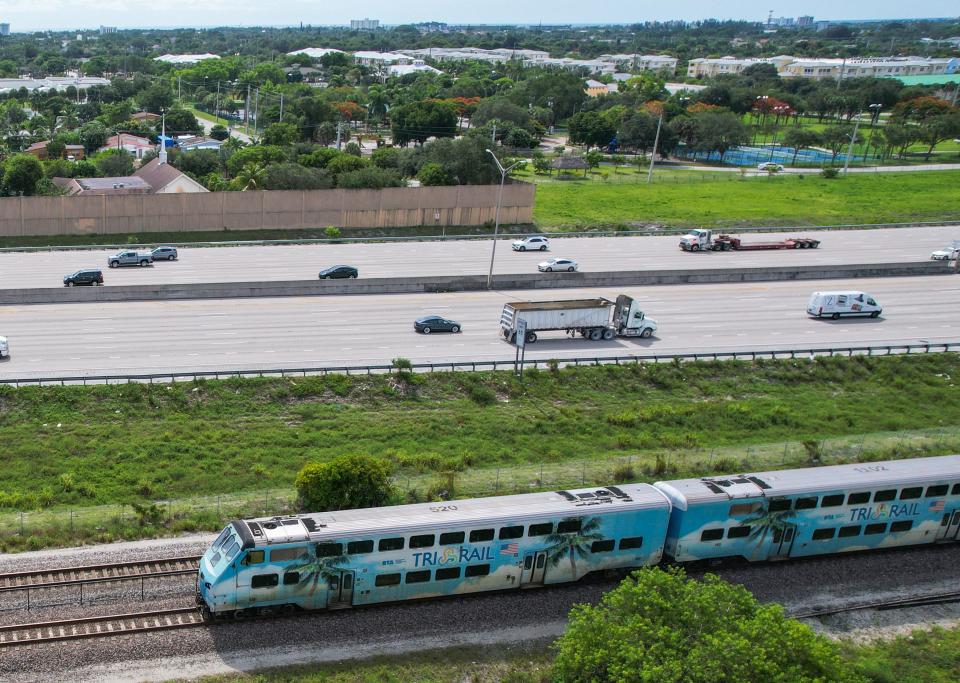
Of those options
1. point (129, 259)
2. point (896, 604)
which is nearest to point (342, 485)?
point (896, 604)

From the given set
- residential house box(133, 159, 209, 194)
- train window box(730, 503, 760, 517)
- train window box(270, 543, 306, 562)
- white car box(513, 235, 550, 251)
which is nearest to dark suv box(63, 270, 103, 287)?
residential house box(133, 159, 209, 194)

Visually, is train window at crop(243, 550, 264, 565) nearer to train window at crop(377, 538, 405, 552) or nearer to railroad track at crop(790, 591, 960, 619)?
train window at crop(377, 538, 405, 552)

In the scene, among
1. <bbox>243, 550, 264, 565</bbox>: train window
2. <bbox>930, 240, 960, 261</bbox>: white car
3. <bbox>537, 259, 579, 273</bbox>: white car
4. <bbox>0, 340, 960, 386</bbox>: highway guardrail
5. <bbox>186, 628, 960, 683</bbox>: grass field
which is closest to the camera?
<bbox>186, 628, 960, 683</bbox>: grass field

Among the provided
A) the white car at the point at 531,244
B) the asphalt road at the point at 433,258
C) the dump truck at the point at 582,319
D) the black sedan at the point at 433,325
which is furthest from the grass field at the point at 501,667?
the white car at the point at 531,244

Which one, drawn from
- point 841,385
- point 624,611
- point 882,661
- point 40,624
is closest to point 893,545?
point 882,661

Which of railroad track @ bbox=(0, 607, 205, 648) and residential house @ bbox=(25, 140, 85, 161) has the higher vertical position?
railroad track @ bbox=(0, 607, 205, 648)
